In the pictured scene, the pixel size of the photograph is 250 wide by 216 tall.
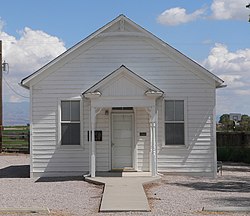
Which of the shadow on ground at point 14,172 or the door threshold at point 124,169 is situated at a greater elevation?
the door threshold at point 124,169

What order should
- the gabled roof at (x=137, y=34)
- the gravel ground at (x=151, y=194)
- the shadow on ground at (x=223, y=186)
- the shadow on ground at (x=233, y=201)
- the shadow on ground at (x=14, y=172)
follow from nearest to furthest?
the gravel ground at (x=151, y=194), the shadow on ground at (x=233, y=201), the shadow on ground at (x=223, y=186), the gabled roof at (x=137, y=34), the shadow on ground at (x=14, y=172)

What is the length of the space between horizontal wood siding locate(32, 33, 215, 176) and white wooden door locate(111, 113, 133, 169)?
0.35 m

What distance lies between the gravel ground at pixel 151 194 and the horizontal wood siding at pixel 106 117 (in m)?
0.82

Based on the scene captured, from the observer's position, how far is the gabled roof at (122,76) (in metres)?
20.1

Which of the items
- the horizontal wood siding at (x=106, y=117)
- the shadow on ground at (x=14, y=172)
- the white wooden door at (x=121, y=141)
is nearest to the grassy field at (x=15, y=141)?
the shadow on ground at (x=14, y=172)

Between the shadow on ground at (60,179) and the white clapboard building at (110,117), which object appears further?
the white clapboard building at (110,117)

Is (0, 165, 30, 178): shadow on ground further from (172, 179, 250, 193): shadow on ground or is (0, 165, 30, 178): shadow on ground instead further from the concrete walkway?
(172, 179, 250, 193): shadow on ground

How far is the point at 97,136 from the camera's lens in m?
21.2

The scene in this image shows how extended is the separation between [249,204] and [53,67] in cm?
1044

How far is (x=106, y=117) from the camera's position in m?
21.3

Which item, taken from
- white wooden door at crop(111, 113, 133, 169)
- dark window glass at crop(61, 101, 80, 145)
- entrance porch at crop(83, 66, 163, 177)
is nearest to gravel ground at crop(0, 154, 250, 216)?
entrance porch at crop(83, 66, 163, 177)

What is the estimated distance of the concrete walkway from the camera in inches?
521

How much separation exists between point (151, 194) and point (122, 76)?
5.76 m

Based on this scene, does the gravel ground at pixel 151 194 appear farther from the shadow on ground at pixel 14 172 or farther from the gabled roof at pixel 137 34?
the gabled roof at pixel 137 34
